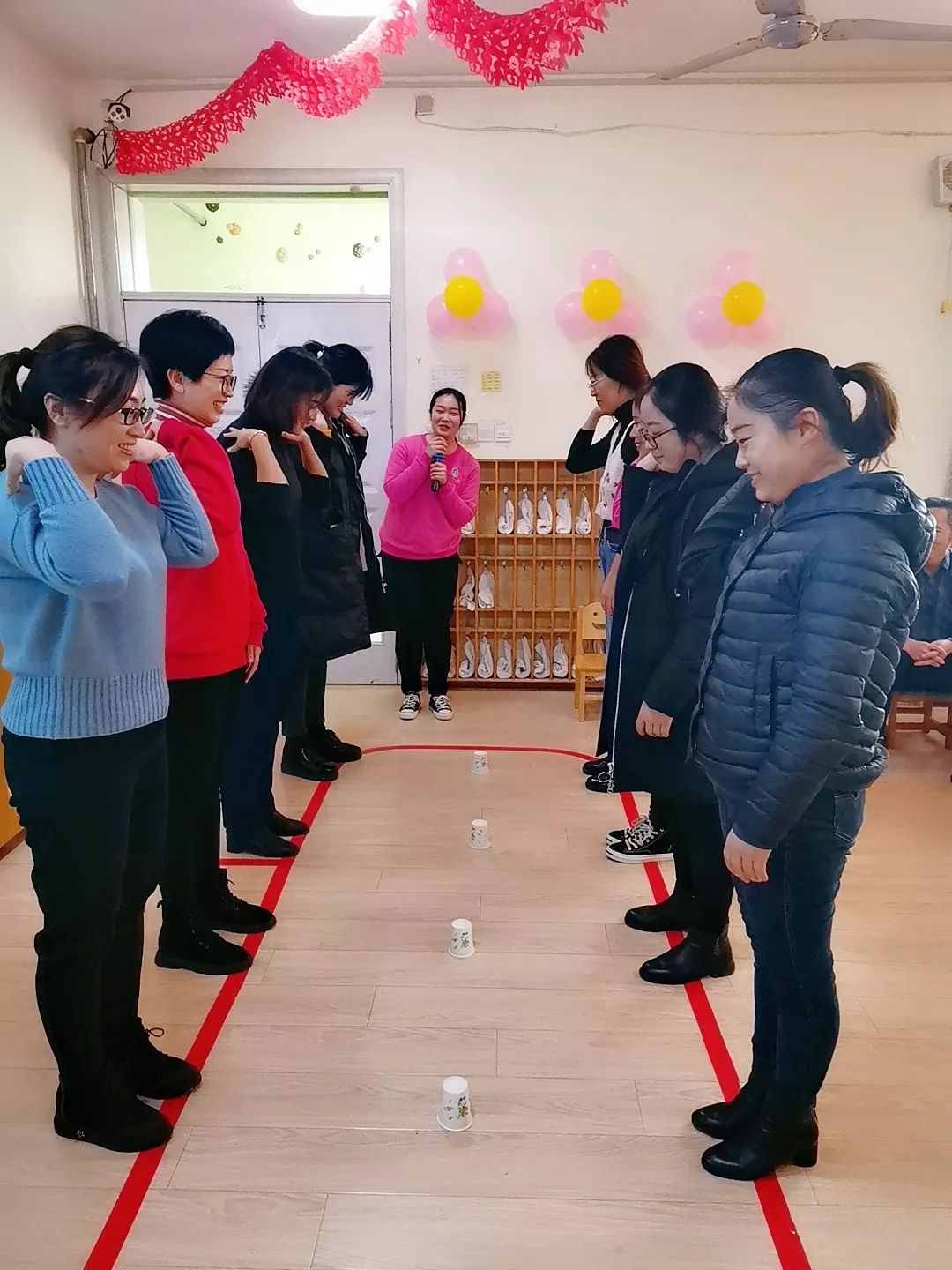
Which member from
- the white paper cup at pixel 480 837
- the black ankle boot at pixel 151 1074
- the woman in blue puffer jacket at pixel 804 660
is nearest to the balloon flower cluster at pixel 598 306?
the white paper cup at pixel 480 837

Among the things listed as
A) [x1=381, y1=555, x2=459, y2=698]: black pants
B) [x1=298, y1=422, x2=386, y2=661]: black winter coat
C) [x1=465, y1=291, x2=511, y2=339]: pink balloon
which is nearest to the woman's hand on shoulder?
[x1=298, y1=422, x2=386, y2=661]: black winter coat

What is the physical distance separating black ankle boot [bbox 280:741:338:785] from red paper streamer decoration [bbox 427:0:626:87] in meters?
2.37

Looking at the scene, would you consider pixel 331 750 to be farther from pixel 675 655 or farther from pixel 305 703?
pixel 675 655

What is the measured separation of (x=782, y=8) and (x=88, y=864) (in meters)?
2.87

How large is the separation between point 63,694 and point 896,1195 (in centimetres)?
168

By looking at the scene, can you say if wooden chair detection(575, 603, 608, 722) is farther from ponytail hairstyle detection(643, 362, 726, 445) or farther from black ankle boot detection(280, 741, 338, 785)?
ponytail hairstyle detection(643, 362, 726, 445)

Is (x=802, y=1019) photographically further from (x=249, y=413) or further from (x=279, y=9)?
(x=279, y=9)

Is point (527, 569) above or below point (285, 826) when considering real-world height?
above

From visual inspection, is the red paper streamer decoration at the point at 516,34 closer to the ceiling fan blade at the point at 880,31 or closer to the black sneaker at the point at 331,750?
the ceiling fan blade at the point at 880,31

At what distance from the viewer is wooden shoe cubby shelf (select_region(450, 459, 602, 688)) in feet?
15.0

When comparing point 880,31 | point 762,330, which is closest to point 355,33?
point 880,31

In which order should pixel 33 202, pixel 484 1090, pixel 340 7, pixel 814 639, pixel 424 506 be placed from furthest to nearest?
pixel 424 506 → pixel 33 202 → pixel 340 7 → pixel 484 1090 → pixel 814 639

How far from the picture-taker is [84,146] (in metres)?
4.18

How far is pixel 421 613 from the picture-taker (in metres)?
4.26
